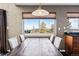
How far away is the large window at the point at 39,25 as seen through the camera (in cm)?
670

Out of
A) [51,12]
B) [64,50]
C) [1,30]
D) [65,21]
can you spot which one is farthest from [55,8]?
[1,30]

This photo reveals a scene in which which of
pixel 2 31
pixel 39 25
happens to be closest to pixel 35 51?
pixel 2 31

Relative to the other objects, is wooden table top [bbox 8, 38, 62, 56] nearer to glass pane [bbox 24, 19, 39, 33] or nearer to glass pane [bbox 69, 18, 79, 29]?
glass pane [bbox 24, 19, 39, 33]

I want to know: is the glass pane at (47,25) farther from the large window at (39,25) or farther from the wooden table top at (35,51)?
the wooden table top at (35,51)

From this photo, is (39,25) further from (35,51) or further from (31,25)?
(35,51)

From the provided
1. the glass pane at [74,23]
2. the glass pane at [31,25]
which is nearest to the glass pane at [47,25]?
the glass pane at [31,25]

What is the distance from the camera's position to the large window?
670cm

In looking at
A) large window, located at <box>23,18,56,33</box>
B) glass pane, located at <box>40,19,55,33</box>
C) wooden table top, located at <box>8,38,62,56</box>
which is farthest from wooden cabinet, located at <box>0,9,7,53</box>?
wooden table top, located at <box>8,38,62,56</box>

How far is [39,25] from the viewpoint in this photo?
6.72m

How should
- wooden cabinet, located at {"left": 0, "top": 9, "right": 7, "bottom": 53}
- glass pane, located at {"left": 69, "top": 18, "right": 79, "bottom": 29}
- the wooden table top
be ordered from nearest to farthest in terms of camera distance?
1. the wooden table top
2. wooden cabinet, located at {"left": 0, "top": 9, "right": 7, "bottom": 53}
3. glass pane, located at {"left": 69, "top": 18, "right": 79, "bottom": 29}

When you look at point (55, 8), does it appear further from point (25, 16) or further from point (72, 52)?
point (72, 52)

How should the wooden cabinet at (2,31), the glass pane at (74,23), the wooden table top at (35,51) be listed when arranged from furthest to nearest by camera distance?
the glass pane at (74,23) < the wooden cabinet at (2,31) < the wooden table top at (35,51)

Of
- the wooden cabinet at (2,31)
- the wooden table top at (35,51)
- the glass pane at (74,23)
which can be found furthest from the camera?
the glass pane at (74,23)

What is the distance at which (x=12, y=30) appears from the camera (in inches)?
255
